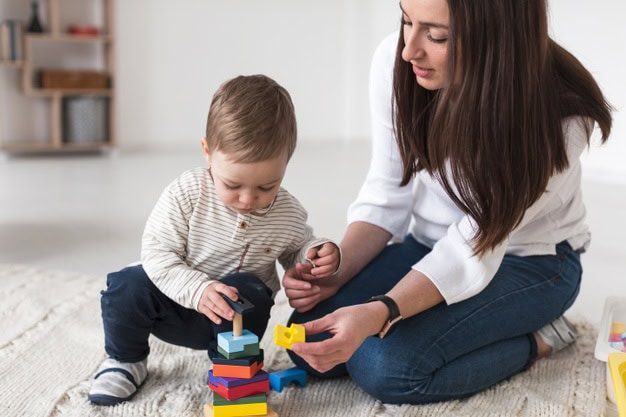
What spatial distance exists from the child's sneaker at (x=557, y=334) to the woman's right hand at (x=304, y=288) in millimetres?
425

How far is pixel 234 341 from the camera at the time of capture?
1.22 meters

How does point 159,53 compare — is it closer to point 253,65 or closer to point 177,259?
point 253,65

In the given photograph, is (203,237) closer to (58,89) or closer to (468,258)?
(468,258)

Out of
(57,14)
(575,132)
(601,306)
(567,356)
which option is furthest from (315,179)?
(575,132)

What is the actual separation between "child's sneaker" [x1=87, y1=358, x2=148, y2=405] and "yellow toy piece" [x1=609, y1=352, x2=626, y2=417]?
74 cm

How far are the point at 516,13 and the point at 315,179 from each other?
104 inches

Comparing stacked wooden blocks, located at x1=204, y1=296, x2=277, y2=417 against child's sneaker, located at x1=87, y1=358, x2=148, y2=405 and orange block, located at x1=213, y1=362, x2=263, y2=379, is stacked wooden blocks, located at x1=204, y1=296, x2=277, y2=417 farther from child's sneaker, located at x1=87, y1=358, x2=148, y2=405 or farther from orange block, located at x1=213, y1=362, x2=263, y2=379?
child's sneaker, located at x1=87, y1=358, x2=148, y2=405

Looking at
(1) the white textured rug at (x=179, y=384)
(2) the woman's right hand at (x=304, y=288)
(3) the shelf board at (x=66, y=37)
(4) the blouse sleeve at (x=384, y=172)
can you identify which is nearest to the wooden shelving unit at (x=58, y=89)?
(3) the shelf board at (x=66, y=37)

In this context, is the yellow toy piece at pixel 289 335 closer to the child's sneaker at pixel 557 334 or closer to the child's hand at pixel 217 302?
the child's hand at pixel 217 302

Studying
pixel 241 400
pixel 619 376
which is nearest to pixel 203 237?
pixel 241 400

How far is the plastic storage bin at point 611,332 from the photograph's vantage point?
4.60ft

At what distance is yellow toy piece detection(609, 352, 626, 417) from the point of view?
45.6 inches

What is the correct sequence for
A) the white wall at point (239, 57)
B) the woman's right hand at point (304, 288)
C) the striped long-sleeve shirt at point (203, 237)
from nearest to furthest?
the striped long-sleeve shirt at point (203, 237), the woman's right hand at point (304, 288), the white wall at point (239, 57)

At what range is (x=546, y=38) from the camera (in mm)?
1232
